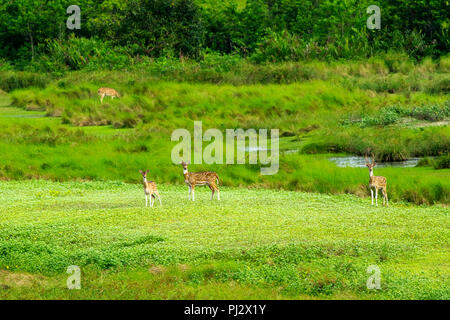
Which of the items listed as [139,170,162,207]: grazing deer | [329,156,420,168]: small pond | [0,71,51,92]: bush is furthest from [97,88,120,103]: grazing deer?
[139,170,162,207]: grazing deer

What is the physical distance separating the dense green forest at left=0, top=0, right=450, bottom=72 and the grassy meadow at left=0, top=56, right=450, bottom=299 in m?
2.97

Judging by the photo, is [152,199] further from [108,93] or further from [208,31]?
[208,31]

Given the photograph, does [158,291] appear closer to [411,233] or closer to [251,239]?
[251,239]

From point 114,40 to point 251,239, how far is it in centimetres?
4151

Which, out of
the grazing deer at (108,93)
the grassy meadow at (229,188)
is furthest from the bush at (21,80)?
the grazing deer at (108,93)

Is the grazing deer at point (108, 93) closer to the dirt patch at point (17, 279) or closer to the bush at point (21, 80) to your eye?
the bush at point (21, 80)

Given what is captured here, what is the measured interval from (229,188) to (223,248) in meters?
10.6

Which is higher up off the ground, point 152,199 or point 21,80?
point 21,80

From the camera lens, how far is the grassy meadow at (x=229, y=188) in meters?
13.8

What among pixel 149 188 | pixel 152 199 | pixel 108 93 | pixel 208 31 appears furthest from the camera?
pixel 208 31

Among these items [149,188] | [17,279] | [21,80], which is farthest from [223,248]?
[21,80]

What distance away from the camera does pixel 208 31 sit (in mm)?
67375

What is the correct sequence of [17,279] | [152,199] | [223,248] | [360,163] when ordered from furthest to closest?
[360,163] → [152,199] → [223,248] → [17,279]

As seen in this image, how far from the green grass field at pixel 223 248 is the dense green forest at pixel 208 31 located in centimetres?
3101
